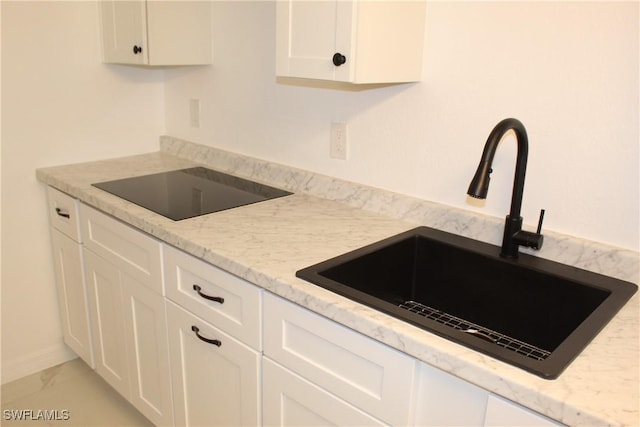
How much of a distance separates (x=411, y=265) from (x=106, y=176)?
1.29 metres

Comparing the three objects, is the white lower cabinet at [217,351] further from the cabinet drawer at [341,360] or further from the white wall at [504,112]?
the white wall at [504,112]

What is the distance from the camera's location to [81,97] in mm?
2314

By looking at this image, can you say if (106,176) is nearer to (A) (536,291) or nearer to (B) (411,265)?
(B) (411,265)

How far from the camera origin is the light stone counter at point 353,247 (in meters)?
0.91

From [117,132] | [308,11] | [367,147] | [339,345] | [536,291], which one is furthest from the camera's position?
[117,132]

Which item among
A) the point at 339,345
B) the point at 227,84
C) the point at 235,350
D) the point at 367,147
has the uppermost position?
the point at 227,84

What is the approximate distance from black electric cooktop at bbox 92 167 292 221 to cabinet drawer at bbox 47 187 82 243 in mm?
156

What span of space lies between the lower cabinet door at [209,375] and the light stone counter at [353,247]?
236 mm

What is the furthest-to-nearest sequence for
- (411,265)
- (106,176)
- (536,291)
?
1. (106,176)
2. (411,265)
3. (536,291)

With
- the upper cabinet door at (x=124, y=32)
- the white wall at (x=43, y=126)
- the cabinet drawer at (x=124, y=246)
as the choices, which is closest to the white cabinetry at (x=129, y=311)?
the cabinet drawer at (x=124, y=246)

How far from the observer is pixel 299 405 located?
1.35m

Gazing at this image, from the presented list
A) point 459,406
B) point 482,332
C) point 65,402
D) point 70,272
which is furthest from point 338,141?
point 65,402

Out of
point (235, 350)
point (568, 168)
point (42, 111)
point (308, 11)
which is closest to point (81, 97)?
point (42, 111)

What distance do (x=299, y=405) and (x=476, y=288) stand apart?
56 cm
